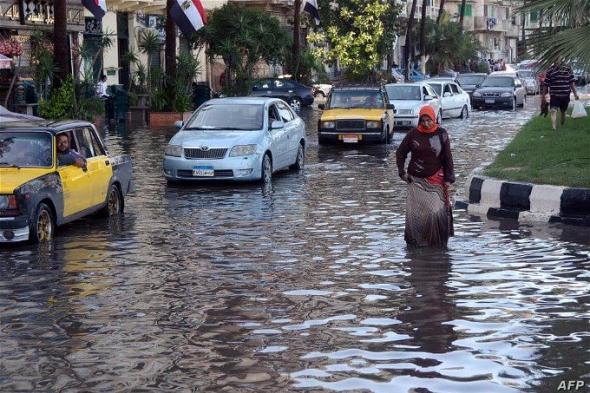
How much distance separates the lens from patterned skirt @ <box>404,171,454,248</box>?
1273 centimetres

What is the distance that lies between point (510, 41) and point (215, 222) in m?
132

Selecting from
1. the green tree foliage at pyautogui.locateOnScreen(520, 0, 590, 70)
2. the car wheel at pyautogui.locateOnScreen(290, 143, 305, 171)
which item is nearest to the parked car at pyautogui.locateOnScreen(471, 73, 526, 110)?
the car wheel at pyautogui.locateOnScreen(290, 143, 305, 171)

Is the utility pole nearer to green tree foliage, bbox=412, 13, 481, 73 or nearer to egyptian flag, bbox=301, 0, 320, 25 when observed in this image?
egyptian flag, bbox=301, 0, 320, 25

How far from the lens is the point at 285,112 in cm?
2292

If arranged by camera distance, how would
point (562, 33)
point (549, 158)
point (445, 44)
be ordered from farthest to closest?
point (445, 44)
point (549, 158)
point (562, 33)

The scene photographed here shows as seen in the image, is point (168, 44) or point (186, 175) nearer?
point (186, 175)

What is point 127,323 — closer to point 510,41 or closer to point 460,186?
point 460,186

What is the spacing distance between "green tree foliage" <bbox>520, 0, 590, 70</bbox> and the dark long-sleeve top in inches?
61.1

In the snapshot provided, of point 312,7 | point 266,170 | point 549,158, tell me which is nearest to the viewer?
point 549,158

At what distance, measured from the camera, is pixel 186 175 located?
2000 cm

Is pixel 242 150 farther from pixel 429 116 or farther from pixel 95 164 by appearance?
pixel 429 116

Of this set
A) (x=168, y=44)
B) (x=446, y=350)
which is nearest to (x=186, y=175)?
(x=446, y=350)

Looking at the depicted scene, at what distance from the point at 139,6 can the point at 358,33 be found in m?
11.4

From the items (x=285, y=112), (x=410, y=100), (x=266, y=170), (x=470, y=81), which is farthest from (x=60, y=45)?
(x=470, y=81)
